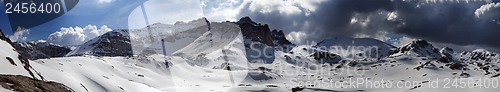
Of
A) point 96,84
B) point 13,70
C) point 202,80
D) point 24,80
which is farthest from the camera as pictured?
point 202,80

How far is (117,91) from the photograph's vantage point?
64.9 metres

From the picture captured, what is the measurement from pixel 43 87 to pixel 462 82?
80234 mm

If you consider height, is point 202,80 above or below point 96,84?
above

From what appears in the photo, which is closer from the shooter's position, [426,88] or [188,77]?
[426,88]

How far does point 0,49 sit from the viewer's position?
4009 centimetres

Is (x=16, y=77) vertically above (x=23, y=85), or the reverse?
(x=16, y=77)

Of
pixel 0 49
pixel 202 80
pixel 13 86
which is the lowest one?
pixel 13 86

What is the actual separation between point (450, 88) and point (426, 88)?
4.29 meters

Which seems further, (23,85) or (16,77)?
(16,77)

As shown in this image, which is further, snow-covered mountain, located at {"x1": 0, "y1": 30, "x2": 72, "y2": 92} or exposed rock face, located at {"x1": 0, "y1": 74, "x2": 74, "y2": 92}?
snow-covered mountain, located at {"x1": 0, "y1": 30, "x2": 72, "y2": 92}

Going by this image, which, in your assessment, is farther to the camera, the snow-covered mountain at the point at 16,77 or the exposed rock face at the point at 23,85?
the snow-covered mountain at the point at 16,77

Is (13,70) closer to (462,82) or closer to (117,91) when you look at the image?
(117,91)

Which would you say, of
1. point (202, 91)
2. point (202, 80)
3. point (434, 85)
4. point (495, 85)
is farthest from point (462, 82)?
point (202, 80)

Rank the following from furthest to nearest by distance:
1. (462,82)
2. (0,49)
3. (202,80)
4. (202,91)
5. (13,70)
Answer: (202,80) < (202,91) < (462,82) < (0,49) < (13,70)
